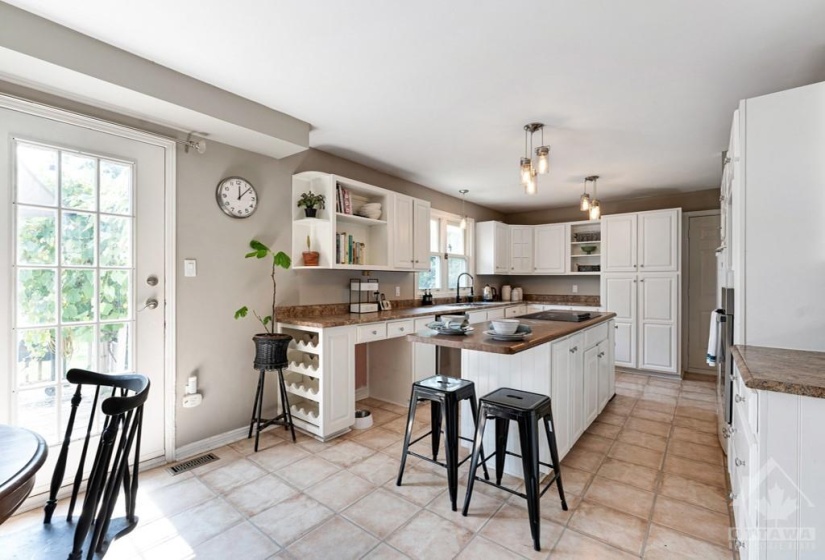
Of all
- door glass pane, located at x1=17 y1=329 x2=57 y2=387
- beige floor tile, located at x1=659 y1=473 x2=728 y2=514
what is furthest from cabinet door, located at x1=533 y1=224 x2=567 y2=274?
door glass pane, located at x1=17 y1=329 x2=57 y2=387

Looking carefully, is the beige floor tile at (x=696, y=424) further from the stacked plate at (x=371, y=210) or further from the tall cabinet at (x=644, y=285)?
the stacked plate at (x=371, y=210)

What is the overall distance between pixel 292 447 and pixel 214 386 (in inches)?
28.6

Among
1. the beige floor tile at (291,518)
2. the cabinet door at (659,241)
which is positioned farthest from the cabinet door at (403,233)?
the cabinet door at (659,241)

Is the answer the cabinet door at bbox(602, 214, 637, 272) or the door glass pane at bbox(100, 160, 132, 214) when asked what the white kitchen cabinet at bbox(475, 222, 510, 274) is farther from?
the door glass pane at bbox(100, 160, 132, 214)

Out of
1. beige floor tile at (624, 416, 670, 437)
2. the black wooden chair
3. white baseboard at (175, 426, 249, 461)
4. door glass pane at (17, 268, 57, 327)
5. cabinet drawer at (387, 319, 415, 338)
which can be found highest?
door glass pane at (17, 268, 57, 327)

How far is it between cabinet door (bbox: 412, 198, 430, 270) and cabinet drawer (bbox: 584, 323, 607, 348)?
6.09 feet

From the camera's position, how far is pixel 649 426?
A: 10.4ft

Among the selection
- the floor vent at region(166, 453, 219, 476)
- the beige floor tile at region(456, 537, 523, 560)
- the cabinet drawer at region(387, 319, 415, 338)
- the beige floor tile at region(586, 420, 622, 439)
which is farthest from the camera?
the cabinet drawer at region(387, 319, 415, 338)

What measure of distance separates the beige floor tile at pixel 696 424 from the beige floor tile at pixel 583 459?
3.61 feet

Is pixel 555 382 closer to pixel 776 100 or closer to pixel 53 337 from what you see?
pixel 776 100

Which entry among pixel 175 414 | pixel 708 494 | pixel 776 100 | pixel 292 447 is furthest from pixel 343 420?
pixel 776 100

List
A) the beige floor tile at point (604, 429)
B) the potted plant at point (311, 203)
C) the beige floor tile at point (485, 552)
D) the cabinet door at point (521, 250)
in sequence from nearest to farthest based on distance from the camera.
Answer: the beige floor tile at point (485, 552) → the beige floor tile at point (604, 429) → the potted plant at point (311, 203) → the cabinet door at point (521, 250)

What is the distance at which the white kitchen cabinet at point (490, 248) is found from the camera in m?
5.64

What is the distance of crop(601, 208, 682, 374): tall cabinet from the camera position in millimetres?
4699
